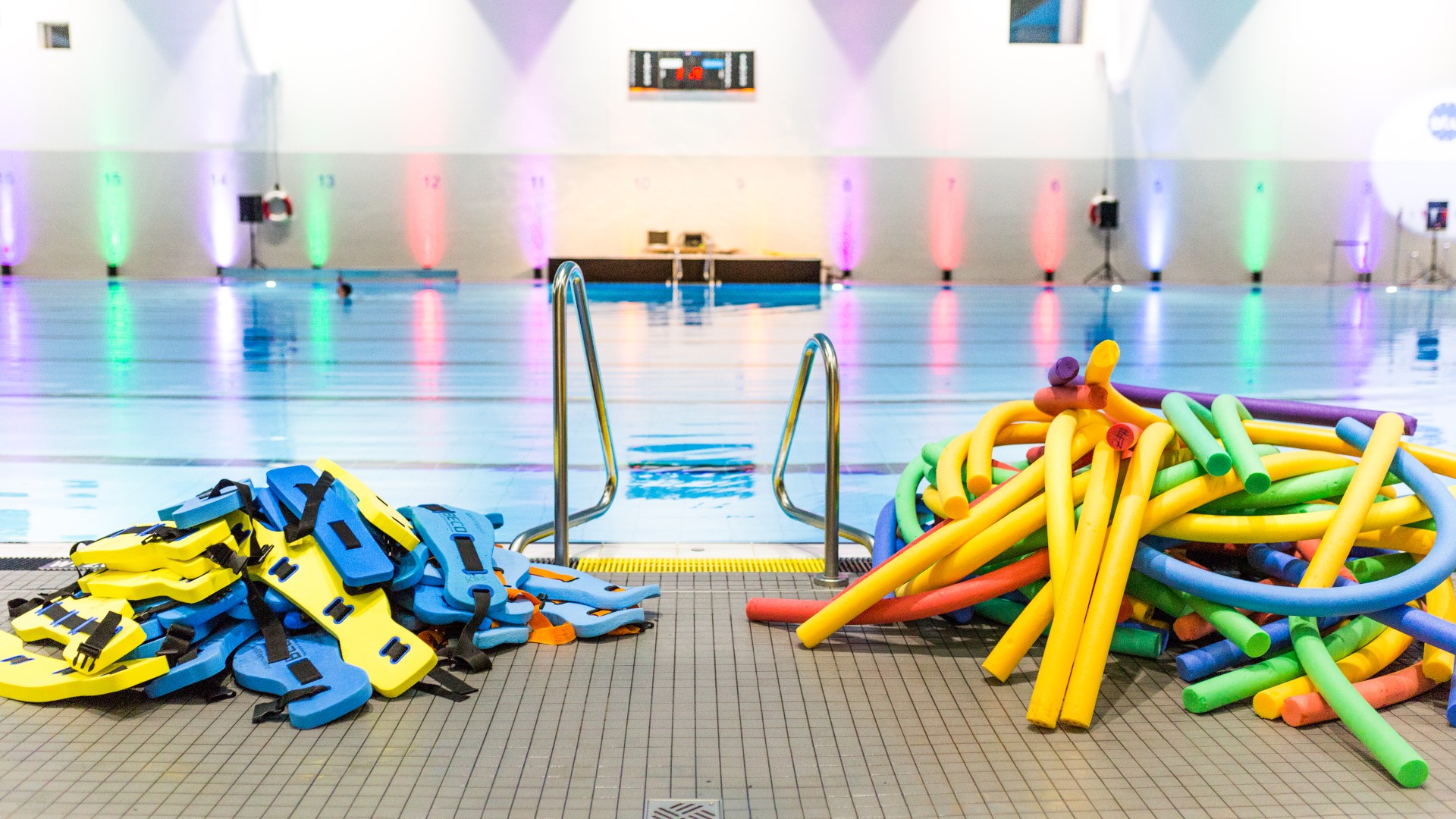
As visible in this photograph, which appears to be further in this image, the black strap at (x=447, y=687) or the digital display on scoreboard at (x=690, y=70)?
the digital display on scoreboard at (x=690, y=70)

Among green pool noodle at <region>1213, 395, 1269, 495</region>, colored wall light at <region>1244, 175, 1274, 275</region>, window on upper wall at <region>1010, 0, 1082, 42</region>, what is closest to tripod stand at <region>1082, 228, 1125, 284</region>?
colored wall light at <region>1244, 175, 1274, 275</region>

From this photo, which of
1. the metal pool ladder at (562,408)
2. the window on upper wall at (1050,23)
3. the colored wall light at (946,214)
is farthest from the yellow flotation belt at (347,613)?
the window on upper wall at (1050,23)

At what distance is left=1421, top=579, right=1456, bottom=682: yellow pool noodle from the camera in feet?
7.29

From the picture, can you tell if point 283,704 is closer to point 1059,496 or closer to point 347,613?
point 347,613

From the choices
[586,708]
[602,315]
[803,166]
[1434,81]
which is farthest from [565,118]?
[586,708]

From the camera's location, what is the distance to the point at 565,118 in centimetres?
1881

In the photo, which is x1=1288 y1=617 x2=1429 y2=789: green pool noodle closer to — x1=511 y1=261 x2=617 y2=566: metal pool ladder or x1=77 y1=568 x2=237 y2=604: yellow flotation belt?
x1=511 y1=261 x2=617 y2=566: metal pool ladder

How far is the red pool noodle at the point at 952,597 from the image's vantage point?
2.49 meters

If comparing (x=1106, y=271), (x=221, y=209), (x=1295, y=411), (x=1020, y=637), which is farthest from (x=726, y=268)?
(x=1020, y=637)

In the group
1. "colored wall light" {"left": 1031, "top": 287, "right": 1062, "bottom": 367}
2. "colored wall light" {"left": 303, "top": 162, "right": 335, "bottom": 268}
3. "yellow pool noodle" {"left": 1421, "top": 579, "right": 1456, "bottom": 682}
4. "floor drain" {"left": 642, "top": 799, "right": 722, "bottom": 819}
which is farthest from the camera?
"colored wall light" {"left": 303, "top": 162, "right": 335, "bottom": 268}

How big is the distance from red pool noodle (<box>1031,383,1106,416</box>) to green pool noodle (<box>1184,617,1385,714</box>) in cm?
64

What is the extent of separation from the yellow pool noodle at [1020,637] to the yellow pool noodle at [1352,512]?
19.1 inches

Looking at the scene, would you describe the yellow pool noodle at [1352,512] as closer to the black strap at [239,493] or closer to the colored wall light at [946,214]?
the black strap at [239,493]

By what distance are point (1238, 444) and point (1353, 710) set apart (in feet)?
1.98
